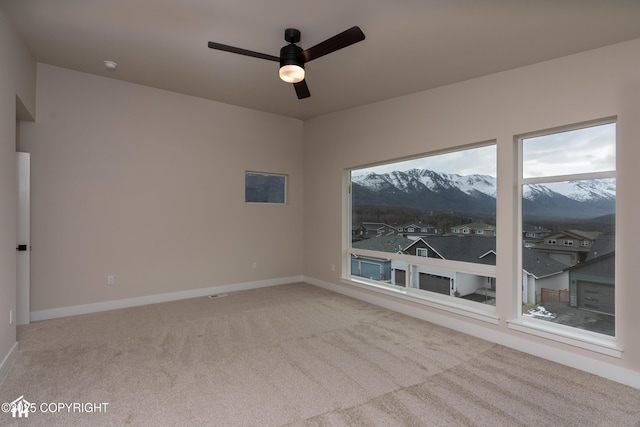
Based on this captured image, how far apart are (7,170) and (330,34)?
308cm

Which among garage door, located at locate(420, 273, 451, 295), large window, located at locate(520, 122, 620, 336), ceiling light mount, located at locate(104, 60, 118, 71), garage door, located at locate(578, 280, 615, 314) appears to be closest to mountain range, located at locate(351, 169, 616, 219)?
large window, located at locate(520, 122, 620, 336)

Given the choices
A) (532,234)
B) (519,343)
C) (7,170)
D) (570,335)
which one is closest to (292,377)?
(519,343)

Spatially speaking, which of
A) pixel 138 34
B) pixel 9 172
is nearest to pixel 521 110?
pixel 138 34

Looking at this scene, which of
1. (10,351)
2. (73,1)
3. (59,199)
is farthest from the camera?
(59,199)

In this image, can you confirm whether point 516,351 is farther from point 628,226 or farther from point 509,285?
point 628,226

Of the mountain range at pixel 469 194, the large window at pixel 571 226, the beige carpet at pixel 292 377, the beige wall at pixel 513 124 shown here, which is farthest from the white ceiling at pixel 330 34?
the beige carpet at pixel 292 377

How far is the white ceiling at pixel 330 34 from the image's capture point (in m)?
2.48

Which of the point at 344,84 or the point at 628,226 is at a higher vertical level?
the point at 344,84

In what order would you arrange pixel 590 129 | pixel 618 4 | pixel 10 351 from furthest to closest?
pixel 590 129 → pixel 10 351 → pixel 618 4

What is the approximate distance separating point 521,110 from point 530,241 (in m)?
1.36

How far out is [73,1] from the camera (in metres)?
2.52

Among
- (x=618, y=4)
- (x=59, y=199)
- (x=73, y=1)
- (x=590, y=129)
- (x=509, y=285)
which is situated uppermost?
(x=73, y=1)

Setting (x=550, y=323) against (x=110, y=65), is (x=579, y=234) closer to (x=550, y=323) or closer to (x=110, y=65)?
(x=550, y=323)

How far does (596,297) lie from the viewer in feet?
9.49
